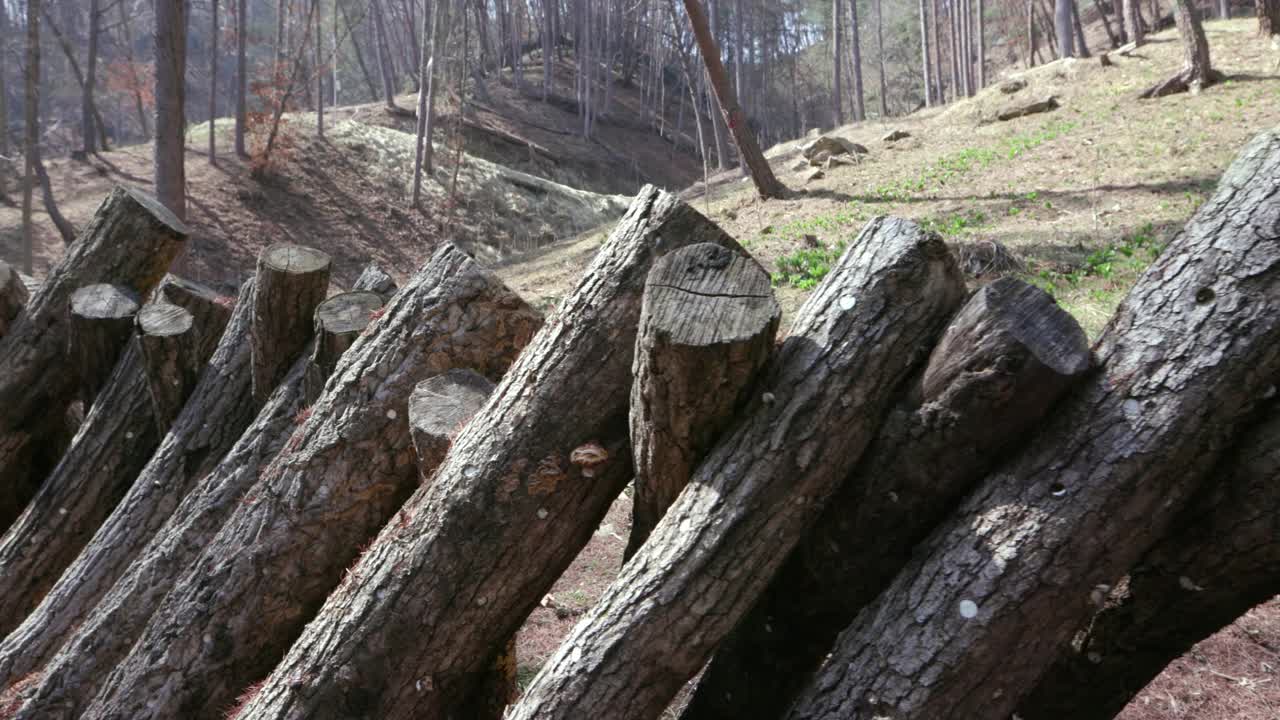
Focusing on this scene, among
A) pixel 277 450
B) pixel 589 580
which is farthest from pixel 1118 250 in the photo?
pixel 277 450

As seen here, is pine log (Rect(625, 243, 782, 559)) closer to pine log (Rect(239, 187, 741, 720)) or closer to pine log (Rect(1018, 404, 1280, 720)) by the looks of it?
pine log (Rect(239, 187, 741, 720))

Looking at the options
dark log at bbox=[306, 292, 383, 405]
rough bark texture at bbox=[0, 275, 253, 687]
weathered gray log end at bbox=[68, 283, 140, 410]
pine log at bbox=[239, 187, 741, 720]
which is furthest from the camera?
weathered gray log end at bbox=[68, 283, 140, 410]

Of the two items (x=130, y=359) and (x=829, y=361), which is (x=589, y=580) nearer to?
(x=130, y=359)

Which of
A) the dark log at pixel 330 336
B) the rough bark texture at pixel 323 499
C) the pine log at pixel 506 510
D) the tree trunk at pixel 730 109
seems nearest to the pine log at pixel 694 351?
the pine log at pixel 506 510

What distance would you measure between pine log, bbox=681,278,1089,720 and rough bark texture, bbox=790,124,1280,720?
0.36 ft

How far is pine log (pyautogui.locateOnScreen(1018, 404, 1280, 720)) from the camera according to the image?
213 cm

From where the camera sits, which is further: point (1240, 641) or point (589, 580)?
point (589, 580)

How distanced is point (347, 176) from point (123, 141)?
2625 cm

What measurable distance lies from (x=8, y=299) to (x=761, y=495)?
4679 mm

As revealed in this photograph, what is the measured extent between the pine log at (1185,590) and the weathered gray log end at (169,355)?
3.51 meters

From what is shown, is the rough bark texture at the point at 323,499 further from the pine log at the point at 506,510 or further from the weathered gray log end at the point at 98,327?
the weathered gray log end at the point at 98,327

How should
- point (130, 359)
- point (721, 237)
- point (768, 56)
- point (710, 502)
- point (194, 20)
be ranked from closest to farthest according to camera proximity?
point (710, 502), point (721, 237), point (130, 359), point (194, 20), point (768, 56)

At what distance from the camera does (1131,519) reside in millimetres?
2133

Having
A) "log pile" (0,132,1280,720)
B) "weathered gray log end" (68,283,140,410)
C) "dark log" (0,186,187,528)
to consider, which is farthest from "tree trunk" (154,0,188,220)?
"log pile" (0,132,1280,720)
